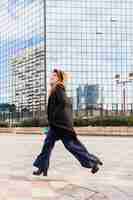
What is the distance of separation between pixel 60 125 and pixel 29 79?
83825 millimetres

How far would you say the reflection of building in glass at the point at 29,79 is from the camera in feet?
285

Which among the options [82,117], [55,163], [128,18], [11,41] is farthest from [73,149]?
[11,41]

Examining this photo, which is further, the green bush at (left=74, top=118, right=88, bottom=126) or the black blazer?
the green bush at (left=74, top=118, right=88, bottom=126)

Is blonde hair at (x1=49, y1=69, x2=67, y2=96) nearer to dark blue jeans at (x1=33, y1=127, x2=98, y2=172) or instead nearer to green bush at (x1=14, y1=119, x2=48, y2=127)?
dark blue jeans at (x1=33, y1=127, x2=98, y2=172)

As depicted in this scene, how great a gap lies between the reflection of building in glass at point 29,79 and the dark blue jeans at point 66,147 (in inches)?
2961

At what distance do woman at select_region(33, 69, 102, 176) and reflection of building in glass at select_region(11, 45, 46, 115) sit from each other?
75.2 meters

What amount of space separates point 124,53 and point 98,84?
6797 mm

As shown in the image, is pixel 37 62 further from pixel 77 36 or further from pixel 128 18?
pixel 128 18

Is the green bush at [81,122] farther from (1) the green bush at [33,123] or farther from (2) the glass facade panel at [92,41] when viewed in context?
(2) the glass facade panel at [92,41]

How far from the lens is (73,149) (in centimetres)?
834

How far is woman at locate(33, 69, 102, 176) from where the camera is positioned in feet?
27.1

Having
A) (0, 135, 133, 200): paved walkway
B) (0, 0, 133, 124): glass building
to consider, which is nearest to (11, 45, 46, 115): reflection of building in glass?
(0, 0, 133, 124): glass building

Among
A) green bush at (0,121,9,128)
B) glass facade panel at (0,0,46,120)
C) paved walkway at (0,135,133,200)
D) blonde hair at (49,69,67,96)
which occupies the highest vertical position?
glass facade panel at (0,0,46,120)

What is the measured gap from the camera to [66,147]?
8.37 meters
